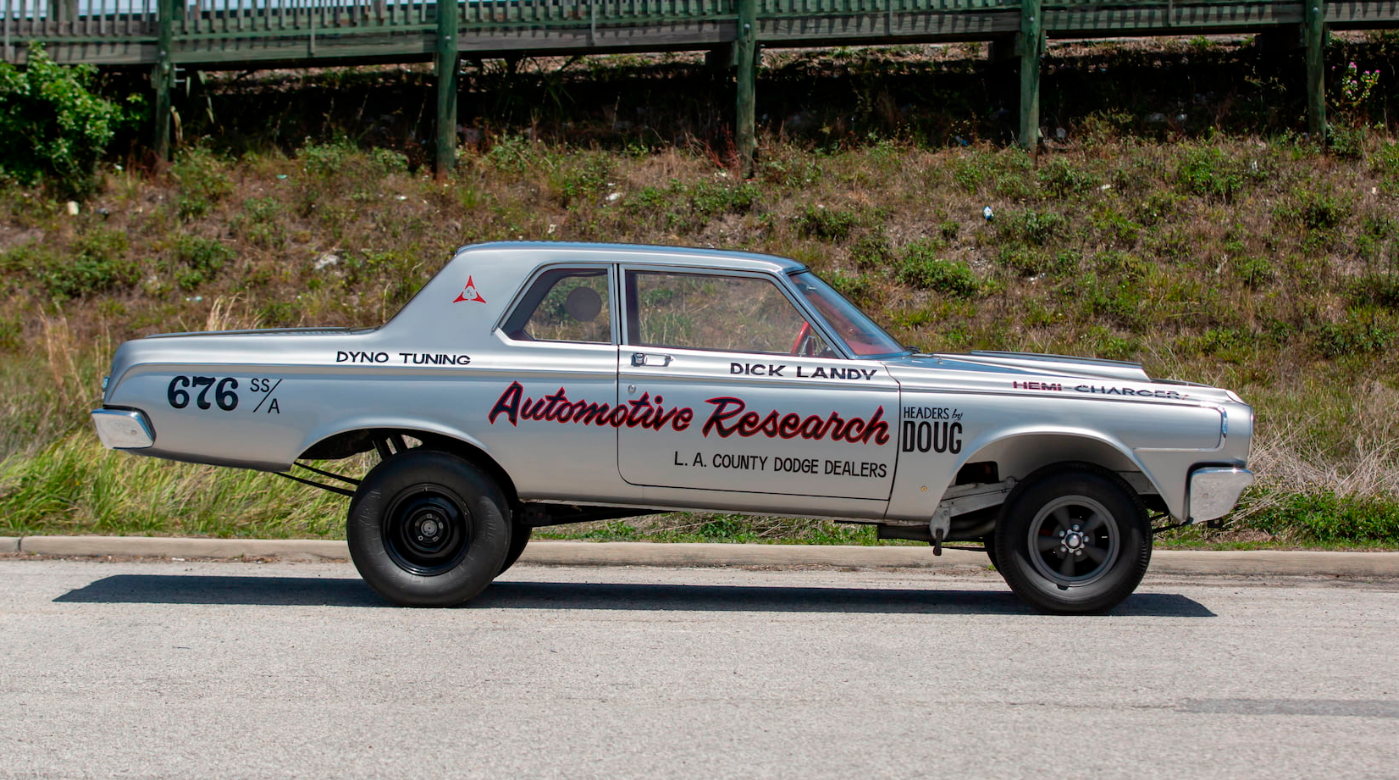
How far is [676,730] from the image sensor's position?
15.6 ft

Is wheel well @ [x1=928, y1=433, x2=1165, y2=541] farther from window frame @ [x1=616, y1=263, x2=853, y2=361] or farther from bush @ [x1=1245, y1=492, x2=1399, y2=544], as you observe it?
bush @ [x1=1245, y1=492, x2=1399, y2=544]

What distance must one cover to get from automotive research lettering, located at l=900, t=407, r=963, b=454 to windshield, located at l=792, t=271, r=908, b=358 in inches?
16.9

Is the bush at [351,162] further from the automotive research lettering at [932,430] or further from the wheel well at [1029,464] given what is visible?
the automotive research lettering at [932,430]

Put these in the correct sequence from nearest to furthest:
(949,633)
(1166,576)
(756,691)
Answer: (756,691), (949,633), (1166,576)

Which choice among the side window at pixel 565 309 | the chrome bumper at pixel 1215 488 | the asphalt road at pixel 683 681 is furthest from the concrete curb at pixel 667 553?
the side window at pixel 565 309

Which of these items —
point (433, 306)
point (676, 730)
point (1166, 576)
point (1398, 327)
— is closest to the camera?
point (676, 730)

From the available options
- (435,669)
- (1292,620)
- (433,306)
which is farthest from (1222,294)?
(435,669)

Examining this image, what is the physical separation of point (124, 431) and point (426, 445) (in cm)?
156

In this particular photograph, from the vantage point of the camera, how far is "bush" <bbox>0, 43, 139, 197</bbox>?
57.1 feet

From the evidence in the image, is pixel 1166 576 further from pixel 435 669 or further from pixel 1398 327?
pixel 1398 327

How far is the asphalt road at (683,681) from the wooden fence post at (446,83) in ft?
35.1

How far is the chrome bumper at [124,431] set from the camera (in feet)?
21.8

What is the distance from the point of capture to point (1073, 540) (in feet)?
22.1

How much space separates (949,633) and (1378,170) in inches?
524
